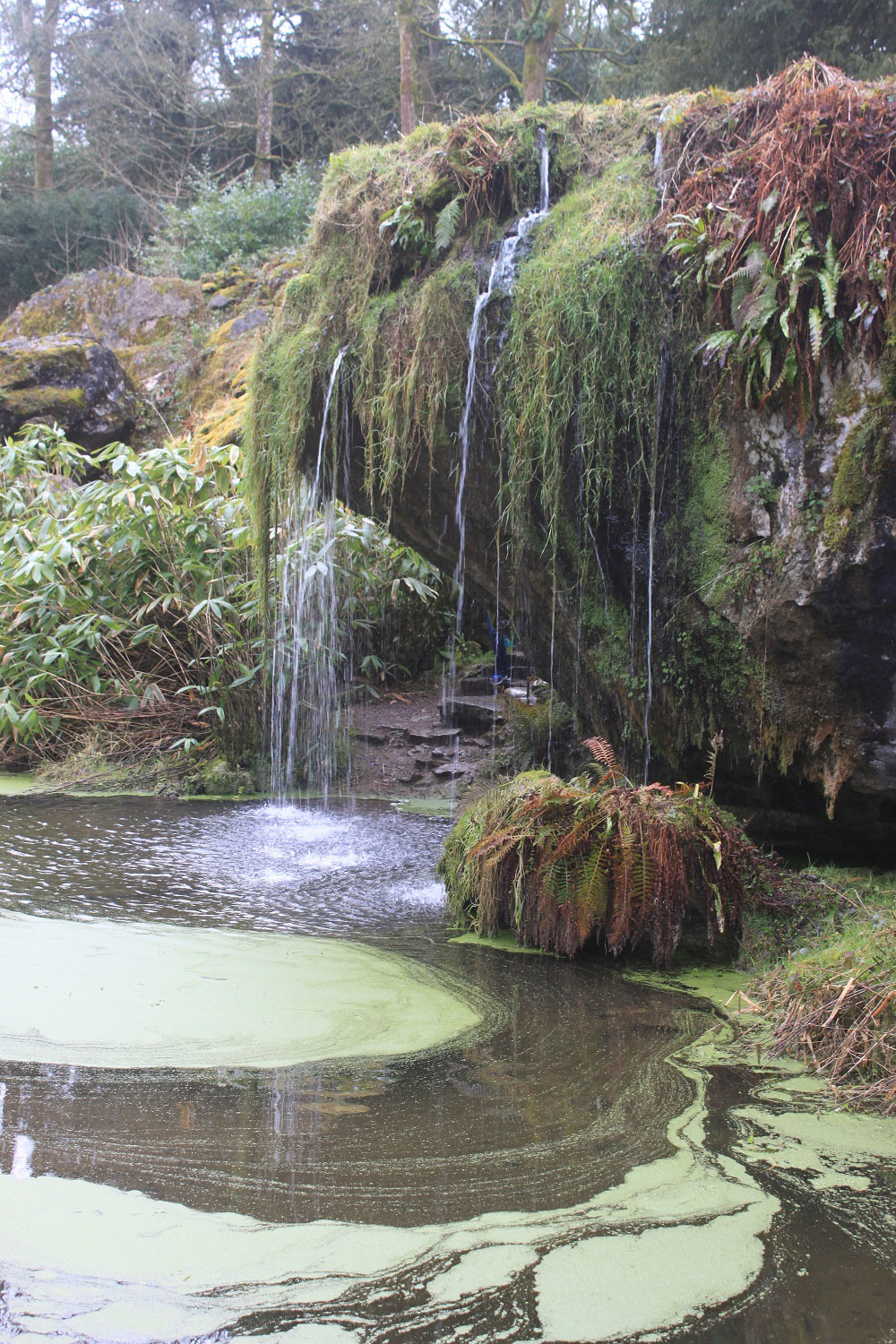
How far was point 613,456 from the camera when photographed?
16.1ft

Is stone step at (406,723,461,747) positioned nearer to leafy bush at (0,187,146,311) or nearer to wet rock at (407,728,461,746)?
wet rock at (407,728,461,746)

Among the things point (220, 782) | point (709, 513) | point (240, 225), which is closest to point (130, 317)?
point (240, 225)

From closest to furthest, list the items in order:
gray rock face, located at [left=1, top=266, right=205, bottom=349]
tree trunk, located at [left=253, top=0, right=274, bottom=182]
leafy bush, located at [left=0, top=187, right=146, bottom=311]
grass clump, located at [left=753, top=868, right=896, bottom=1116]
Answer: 1. grass clump, located at [left=753, top=868, right=896, bottom=1116]
2. gray rock face, located at [left=1, top=266, right=205, bottom=349]
3. tree trunk, located at [left=253, top=0, right=274, bottom=182]
4. leafy bush, located at [left=0, top=187, right=146, bottom=311]

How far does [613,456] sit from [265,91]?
16.1m

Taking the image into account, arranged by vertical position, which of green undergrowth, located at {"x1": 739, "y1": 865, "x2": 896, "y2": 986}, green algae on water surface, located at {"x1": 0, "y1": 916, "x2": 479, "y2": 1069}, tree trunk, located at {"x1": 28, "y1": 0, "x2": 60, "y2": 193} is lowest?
green algae on water surface, located at {"x1": 0, "y1": 916, "x2": 479, "y2": 1069}

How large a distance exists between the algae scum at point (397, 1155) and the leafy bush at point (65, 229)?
17.3 metres

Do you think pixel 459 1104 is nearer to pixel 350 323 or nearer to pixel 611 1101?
pixel 611 1101

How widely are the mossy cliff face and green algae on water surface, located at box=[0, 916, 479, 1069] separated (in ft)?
6.92

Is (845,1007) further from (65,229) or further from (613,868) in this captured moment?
(65,229)

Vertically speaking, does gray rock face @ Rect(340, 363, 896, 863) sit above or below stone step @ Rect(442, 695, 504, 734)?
above

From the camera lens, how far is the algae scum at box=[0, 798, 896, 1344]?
167 cm

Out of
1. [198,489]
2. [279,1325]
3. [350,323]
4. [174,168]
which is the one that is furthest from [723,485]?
[174,168]

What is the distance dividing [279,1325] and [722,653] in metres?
3.64

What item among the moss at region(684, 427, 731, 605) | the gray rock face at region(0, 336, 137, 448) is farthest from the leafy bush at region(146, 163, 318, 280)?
the moss at region(684, 427, 731, 605)
